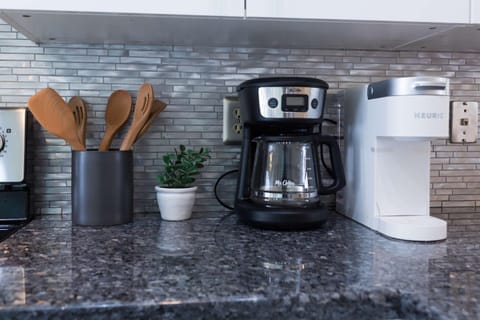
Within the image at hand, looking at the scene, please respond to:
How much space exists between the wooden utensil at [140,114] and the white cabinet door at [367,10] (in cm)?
31

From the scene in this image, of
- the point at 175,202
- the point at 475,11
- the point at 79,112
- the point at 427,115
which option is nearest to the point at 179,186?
the point at 175,202

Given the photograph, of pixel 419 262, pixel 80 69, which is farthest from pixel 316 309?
pixel 80 69

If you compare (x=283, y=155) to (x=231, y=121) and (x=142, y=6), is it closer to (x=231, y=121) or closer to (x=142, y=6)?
(x=231, y=121)

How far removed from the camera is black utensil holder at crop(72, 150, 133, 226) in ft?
3.09

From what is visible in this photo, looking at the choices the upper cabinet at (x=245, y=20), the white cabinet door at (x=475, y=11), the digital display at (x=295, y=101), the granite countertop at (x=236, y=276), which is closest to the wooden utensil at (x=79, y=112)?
the upper cabinet at (x=245, y=20)

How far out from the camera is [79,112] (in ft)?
3.41

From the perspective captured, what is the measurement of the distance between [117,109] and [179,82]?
0.54ft

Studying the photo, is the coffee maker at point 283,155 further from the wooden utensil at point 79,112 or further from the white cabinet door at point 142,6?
the wooden utensil at point 79,112

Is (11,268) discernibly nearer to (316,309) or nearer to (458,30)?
(316,309)

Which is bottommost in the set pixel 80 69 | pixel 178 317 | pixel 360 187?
pixel 178 317

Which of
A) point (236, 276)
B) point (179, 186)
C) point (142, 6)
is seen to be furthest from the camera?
point (179, 186)

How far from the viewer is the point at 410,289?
59cm

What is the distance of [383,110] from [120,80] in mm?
A: 619

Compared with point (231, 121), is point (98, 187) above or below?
below
